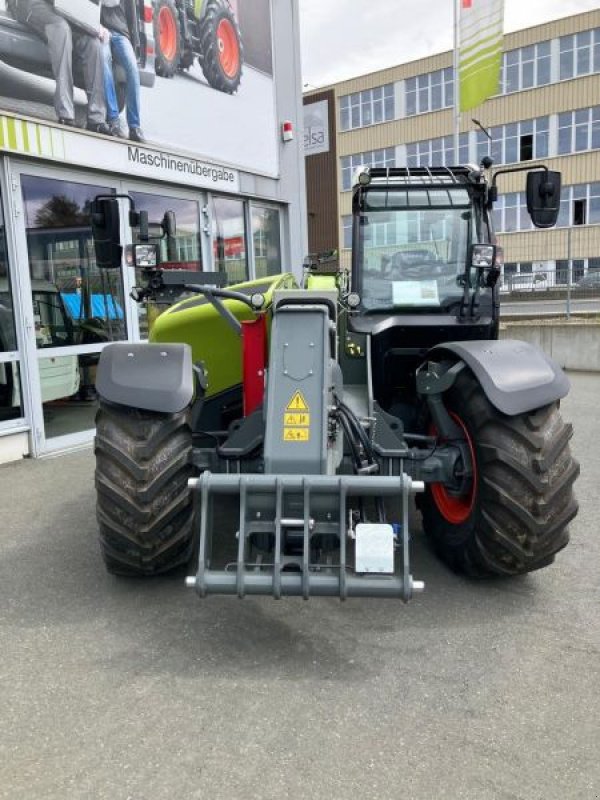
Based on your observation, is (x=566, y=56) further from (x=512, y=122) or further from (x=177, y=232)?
(x=177, y=232)

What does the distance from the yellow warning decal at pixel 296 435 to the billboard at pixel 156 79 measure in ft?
16.6

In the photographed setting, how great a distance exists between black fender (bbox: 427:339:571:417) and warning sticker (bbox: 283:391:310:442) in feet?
2.95

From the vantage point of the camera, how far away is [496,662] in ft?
9.52

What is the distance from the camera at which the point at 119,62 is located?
773 cm

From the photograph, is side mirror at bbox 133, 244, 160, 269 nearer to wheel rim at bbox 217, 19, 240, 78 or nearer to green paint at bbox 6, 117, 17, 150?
green paint at bbox 6, 117, 17, 150

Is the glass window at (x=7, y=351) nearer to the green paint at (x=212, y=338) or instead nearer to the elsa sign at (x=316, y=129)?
the green paint at (x=212, y=338)

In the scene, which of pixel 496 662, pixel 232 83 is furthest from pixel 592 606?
pixel 232 83

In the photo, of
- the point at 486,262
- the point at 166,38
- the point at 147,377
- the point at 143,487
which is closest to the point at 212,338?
the point at 147,377

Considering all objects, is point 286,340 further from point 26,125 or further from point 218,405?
point 26,125

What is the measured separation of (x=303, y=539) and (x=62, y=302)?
5393mm

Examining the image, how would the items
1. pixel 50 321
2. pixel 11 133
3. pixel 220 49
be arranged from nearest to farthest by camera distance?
pixel 11 133 < pixel 50 321 < pixel 220 49

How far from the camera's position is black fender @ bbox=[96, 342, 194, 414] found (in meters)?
3.37

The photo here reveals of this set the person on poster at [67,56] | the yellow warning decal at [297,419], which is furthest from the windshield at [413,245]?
the person on poster at [67,56]

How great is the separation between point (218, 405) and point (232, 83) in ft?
21.2
